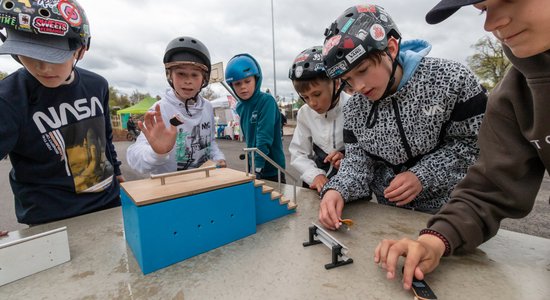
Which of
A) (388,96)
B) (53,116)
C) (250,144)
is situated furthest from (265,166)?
(53,116)

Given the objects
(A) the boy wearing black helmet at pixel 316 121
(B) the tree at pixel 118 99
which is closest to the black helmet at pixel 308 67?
(A) the boy wearing black helmet at pixel 316 121

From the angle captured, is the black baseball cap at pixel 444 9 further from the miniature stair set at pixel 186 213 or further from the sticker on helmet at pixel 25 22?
the sticker on helmet at pixel 25 22

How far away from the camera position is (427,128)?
3.44ft

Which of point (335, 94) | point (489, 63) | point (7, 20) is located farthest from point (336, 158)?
point (489, 63)

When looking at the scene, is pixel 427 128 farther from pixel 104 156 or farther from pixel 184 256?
pixel 104 156

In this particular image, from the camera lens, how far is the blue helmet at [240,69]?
210 cm

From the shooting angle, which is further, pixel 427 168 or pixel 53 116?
pixel 53 116

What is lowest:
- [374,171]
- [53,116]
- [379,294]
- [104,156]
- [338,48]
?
[379,294]

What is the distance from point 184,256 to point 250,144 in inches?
61.0

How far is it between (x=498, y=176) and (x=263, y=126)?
1580mm

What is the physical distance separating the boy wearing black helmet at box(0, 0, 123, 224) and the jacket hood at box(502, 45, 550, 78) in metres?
1.48

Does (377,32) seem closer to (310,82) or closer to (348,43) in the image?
(348,43)

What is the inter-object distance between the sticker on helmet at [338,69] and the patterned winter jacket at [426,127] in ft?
0.83

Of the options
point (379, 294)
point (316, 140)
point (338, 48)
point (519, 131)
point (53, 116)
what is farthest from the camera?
point (316, 140)
